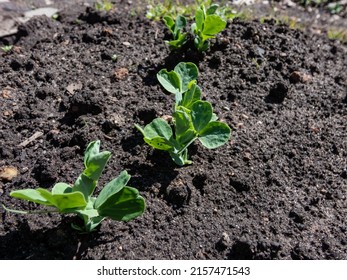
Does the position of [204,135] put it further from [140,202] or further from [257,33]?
[257,33]

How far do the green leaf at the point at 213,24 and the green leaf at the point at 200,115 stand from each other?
0.75 meters

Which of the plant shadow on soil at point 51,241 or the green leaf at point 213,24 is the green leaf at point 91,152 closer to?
the plant shadow on soil at point 51,241

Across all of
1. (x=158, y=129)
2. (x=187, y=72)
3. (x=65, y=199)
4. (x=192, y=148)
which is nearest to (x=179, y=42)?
(x=187, y=72)

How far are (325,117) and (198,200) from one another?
1.06 m

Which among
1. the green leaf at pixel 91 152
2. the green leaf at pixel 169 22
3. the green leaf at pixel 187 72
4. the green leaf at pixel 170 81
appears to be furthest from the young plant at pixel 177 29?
the green leaf at pixel 91 152

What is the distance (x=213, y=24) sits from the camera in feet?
9.73

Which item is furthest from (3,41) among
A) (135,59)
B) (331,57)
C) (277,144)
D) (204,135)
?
(331,57)

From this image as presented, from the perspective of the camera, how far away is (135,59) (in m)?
3.17

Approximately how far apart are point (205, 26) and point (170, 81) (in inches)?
21.6

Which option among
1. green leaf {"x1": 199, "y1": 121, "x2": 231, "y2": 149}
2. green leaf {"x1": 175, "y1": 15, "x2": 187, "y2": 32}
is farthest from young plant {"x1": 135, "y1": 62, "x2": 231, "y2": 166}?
green leaf {"x1": 175, "y1": 15, "x2": 187, "y2": 32}

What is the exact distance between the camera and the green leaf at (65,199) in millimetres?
1953

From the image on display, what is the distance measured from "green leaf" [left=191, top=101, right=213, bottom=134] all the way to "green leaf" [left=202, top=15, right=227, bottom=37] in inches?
29.6

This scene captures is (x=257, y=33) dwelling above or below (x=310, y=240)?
above

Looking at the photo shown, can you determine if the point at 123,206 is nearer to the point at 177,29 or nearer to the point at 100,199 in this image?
the point at 100,199
